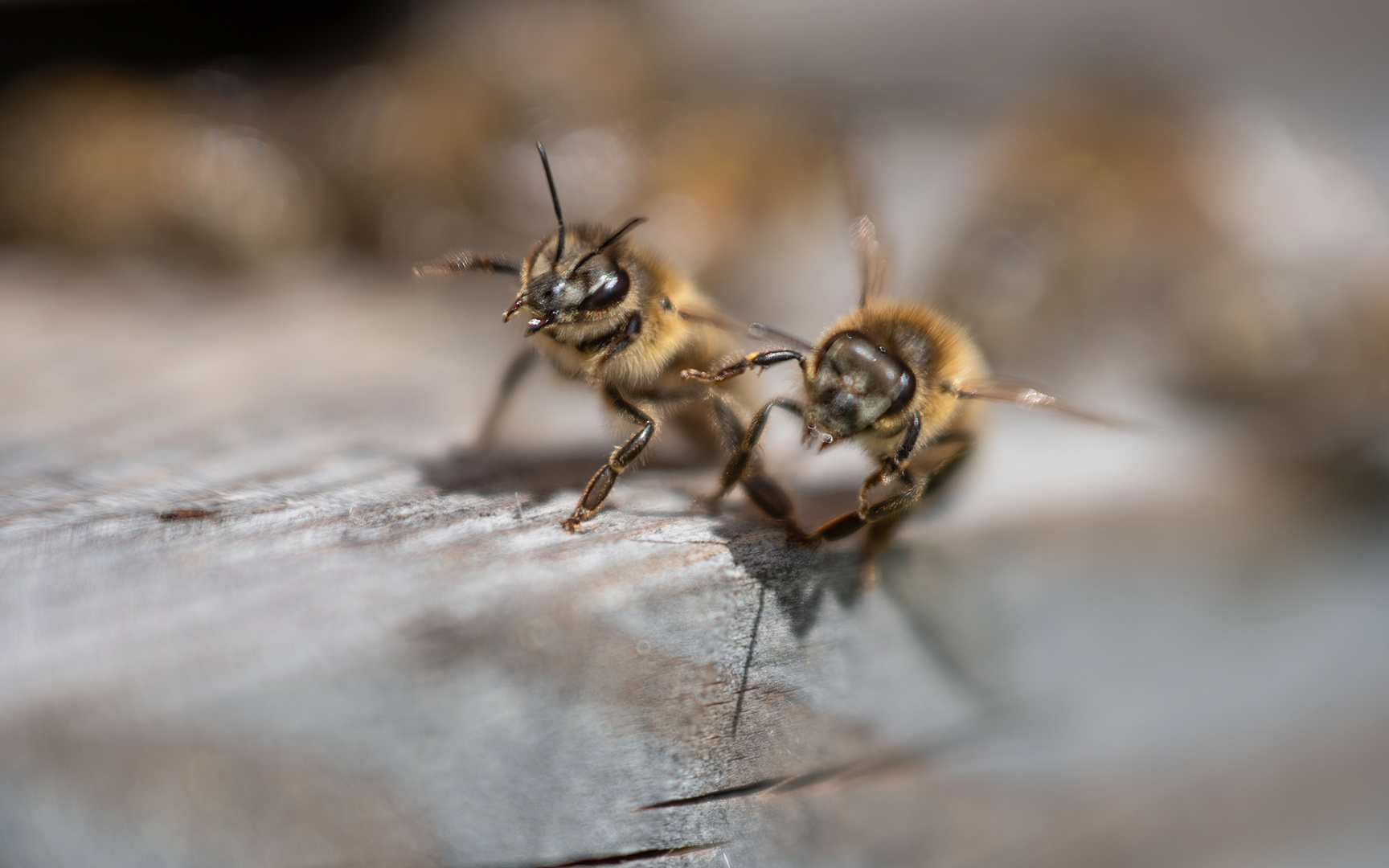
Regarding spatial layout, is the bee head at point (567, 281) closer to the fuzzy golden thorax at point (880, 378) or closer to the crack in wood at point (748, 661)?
the fuzzy golden thorax at point (880, 378)

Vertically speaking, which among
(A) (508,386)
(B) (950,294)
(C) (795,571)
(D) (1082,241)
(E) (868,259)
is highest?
(D) (1082,241)

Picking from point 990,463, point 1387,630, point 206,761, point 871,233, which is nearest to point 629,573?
point 206,761

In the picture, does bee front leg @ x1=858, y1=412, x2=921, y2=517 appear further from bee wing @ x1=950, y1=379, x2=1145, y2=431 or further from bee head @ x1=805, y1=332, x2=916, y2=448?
bee wing @ x1=950, y1=379, x2=1145, y2=431

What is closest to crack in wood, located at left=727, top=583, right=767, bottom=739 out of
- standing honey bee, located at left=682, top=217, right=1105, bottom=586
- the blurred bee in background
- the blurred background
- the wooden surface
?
the wooden surface

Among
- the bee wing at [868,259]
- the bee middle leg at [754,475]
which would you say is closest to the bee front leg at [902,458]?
the bee middle leg at [754,475]

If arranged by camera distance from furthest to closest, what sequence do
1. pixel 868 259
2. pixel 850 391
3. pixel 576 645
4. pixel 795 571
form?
pixel 868 259 → pixel 850 391 → pixel 795 571 → pixel 576 645

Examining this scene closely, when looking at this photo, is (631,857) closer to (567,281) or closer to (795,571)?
(795,571)

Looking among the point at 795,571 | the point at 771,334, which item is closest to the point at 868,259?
the point at 771,334
